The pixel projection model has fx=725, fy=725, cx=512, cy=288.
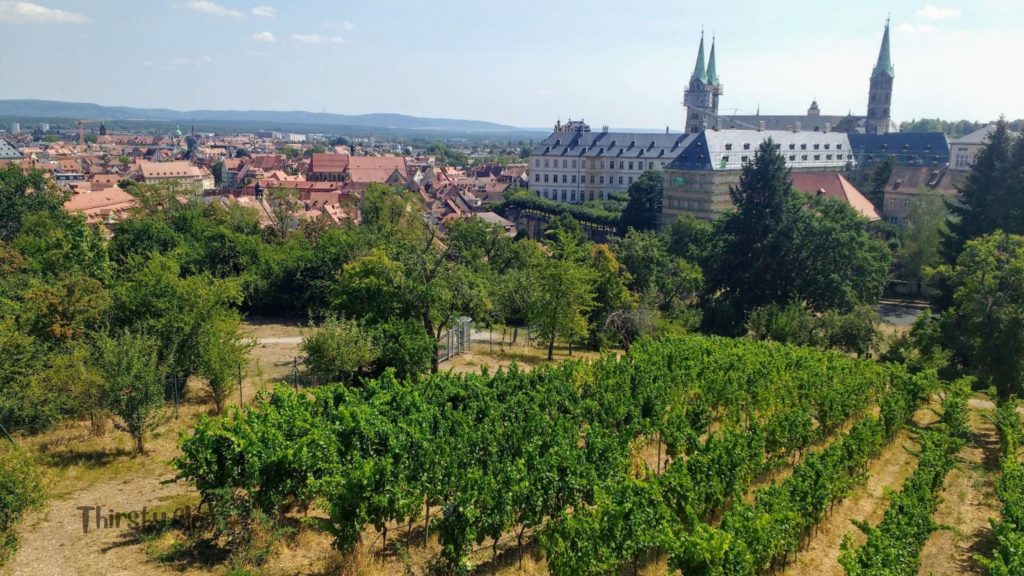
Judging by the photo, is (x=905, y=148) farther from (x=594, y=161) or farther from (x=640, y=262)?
(x=640, y=262)

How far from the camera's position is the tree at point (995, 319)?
A: 2762cm

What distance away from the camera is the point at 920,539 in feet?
51.1

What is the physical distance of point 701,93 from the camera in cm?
12794

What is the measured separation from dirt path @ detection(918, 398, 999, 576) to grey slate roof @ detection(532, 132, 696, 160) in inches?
3269

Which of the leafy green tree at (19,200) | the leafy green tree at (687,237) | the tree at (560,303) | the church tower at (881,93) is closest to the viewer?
the tree at (560,303)

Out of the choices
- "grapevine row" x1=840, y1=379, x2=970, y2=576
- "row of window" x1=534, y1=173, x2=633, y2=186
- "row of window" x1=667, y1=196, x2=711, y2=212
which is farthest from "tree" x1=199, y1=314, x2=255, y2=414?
"row of window" x1=534, y1=173, x2=633, y2=186

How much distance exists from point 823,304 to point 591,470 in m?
31.9

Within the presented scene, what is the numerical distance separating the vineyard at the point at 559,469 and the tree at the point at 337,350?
272 centimetres

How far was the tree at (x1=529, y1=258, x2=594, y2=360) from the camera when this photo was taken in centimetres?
3325

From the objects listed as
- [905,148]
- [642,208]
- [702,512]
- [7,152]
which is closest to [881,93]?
[905,148]

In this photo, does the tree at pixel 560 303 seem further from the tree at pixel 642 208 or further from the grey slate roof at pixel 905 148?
the grey slate roof at pixel 905 148

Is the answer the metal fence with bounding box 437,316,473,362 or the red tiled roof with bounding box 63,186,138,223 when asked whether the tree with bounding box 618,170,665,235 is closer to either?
the metal fence with bounding box 437,316,473,362

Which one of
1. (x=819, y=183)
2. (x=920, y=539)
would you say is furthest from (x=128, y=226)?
(x=819, y=183)

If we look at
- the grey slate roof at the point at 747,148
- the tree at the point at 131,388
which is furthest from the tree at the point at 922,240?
the tree at the point at 131,388
